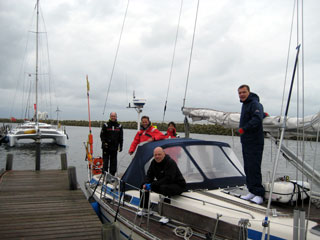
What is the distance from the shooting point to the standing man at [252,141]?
4473mm

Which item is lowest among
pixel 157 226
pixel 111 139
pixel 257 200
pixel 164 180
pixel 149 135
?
pixel 157 226

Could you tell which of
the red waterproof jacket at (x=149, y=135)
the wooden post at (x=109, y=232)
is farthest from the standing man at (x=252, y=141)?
the red waterproof jacket at (x=149, y=135)

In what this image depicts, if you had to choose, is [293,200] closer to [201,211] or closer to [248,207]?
[248,207]

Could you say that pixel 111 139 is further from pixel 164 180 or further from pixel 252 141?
pixel 252 141

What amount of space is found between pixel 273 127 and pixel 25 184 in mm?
8086

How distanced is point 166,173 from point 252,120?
166 centimetres

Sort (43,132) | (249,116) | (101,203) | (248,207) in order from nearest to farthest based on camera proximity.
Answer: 1. (248,207)
2. (249,116)
3. (101,203)
4. (43,132)

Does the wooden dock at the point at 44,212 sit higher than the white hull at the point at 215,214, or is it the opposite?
the white hull at the point at 215,214

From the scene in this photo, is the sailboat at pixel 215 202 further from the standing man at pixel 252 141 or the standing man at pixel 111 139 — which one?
the standing man at pixel 111 139

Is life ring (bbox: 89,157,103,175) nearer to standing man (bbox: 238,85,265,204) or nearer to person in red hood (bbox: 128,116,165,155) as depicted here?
person in red hood (bbox: 128,116,165,155)

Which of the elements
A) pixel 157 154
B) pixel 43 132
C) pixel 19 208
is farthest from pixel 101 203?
pixel 43 132

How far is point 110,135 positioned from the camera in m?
8.35

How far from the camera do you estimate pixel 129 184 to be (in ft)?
19.4

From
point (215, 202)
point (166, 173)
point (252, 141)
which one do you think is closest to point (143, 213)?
point (166, 173)
